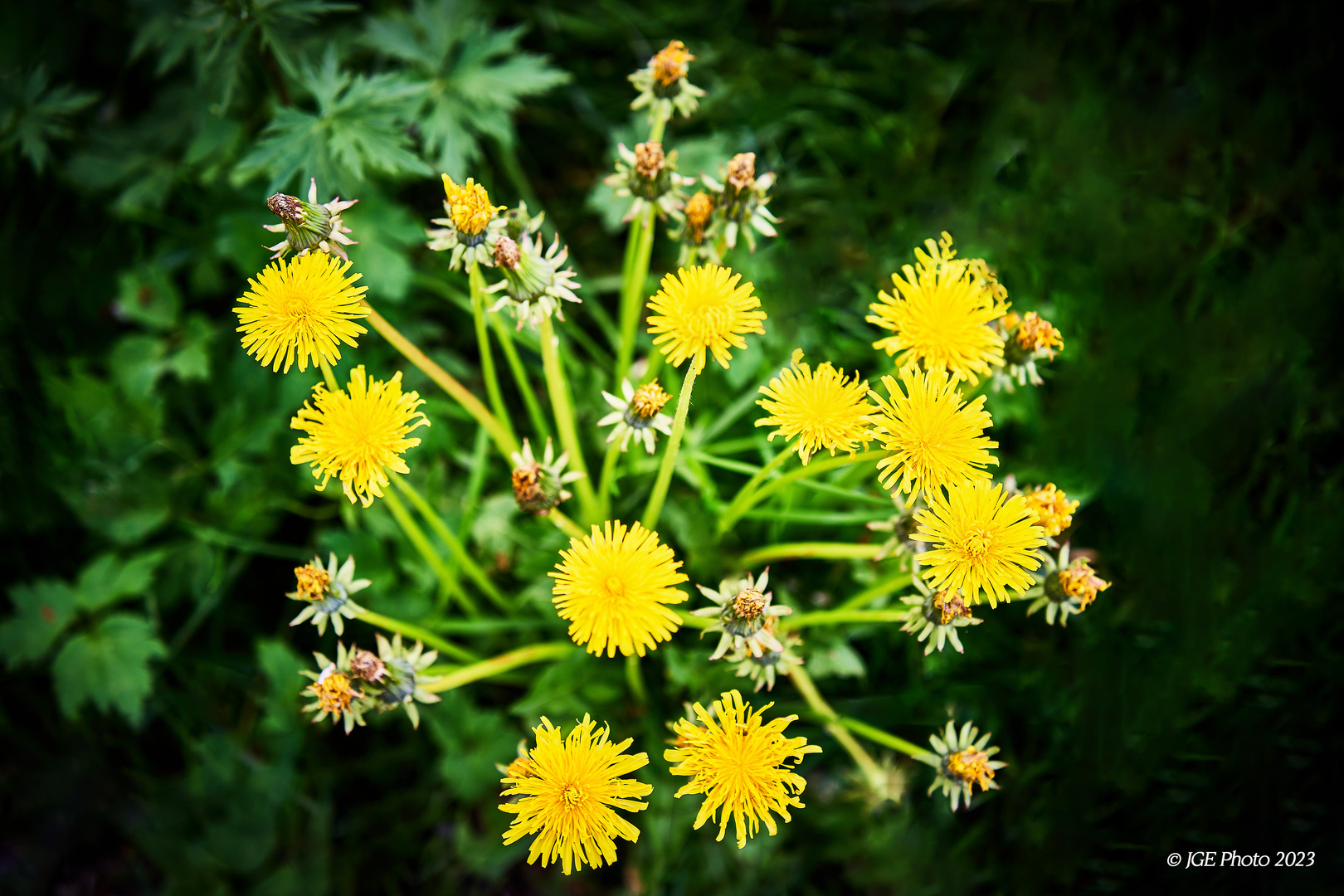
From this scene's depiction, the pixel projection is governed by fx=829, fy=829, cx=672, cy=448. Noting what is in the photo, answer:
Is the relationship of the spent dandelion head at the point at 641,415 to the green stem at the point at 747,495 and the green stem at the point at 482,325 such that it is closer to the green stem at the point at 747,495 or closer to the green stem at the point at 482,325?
the green stem at the point at 747,495

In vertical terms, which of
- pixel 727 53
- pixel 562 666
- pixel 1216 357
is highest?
pixel 727 53

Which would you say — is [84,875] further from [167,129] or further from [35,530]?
[167,129]

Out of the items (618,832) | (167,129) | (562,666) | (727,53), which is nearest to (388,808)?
(562,666)

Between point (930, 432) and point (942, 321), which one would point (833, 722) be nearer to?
point (930, 432)

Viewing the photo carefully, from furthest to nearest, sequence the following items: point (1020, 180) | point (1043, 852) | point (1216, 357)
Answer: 1. point (1020, 180)
2. point (1216, 357)
3. point (1043, 852)

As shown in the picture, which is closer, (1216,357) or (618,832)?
(618,832)

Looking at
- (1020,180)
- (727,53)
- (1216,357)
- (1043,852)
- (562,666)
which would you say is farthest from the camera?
(727,53)

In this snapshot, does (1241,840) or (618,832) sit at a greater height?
(1241,840)

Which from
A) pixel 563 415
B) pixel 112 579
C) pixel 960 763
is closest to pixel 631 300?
pixel 563 415
